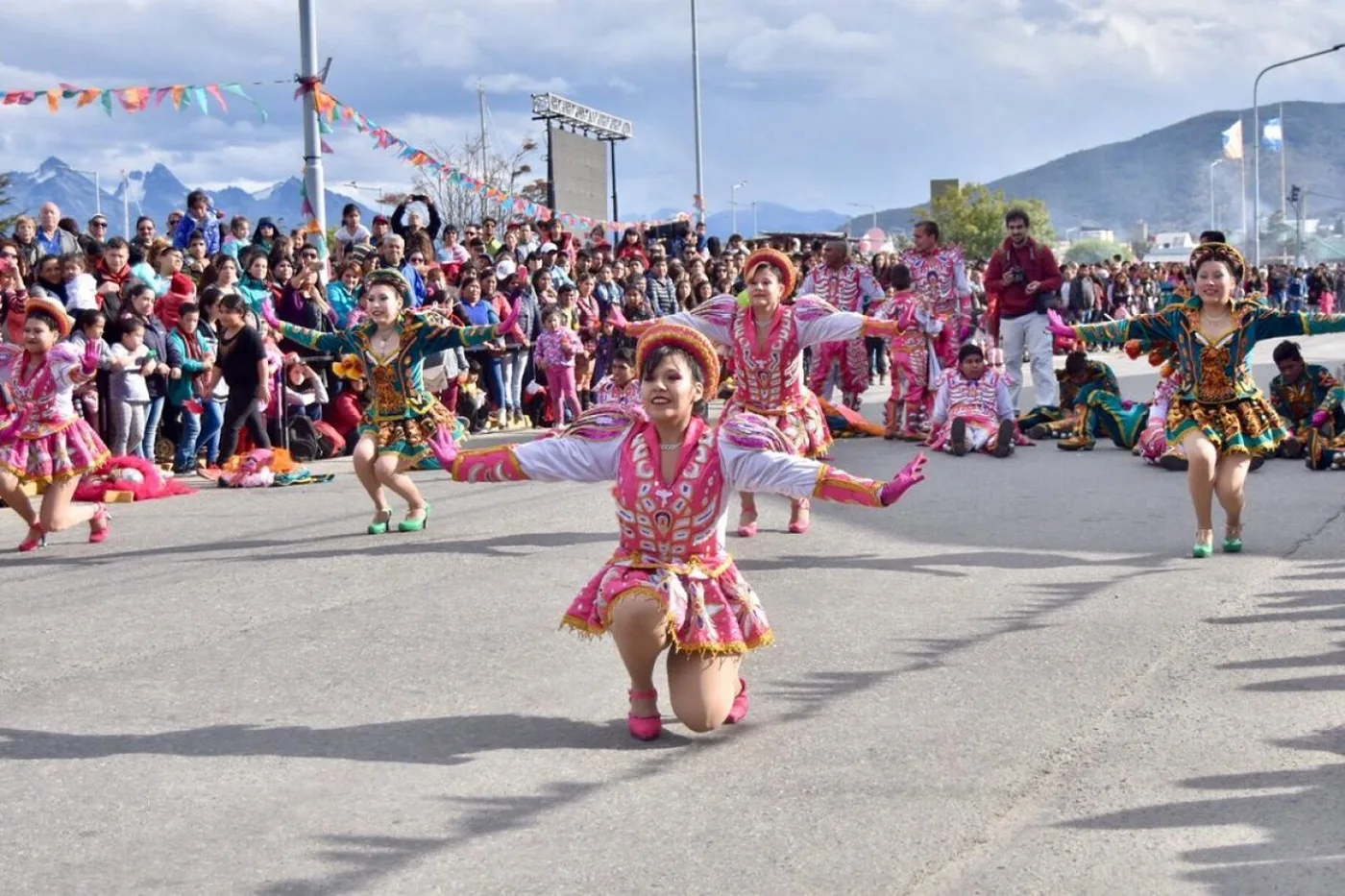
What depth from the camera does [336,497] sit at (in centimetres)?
1278

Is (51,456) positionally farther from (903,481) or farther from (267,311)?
(903,481)

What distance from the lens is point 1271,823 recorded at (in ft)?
15.8

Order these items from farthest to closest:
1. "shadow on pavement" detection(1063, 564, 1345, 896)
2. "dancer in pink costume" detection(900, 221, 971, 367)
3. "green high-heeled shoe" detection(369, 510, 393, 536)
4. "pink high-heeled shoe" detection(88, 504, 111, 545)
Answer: "dancer in pink costume" detection(900, 221, 971, 367) < "green high-heeled shoe" detection(369, 510, 393, 536) < "pink high-heeled shoe" detection(88, 504, 111, 545) < "shadow on pavement" detection(1063, 564, 1345, 896)

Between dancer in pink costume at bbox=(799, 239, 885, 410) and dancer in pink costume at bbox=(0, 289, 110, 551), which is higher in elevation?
dancer in pink costume at bbox=(799, 239, 885, 410)

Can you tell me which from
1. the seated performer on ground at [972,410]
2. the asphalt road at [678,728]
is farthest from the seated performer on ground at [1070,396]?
the asphalt road at [678,728]

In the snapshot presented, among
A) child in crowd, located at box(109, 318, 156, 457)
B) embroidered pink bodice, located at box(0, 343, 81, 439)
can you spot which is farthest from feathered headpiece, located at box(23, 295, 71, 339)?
child in crowd, located at box(109, 318, 156, 457)

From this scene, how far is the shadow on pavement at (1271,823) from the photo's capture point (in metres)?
4.35

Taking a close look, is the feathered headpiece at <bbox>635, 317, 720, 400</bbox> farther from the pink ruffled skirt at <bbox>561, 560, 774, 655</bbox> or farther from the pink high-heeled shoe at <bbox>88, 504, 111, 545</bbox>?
the pink high-heeled shoe at <bbox>88, 504, 111, 545</bbox>

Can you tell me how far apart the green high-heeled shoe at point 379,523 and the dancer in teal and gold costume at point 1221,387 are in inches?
197

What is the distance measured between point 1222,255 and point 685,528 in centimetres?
498

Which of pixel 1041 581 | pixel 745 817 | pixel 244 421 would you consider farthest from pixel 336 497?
pixel 745 817

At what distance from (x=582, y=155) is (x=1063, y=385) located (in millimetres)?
43130

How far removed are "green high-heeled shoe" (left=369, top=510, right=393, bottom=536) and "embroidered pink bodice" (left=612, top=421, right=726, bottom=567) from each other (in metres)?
5.01

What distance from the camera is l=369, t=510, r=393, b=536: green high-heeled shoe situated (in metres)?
10.8
